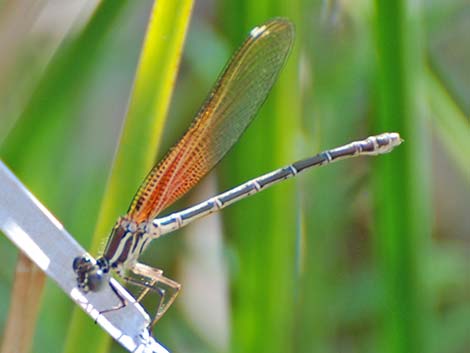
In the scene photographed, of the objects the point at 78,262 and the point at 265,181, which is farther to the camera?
the point at 265,181

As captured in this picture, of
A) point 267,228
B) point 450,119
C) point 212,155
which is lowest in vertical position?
point 450,119

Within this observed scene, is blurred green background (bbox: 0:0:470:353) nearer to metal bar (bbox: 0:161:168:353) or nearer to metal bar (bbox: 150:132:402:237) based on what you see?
metal bar (bbox: 150:132:402:237)

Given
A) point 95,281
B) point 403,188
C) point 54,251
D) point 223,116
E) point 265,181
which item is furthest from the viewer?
point 223,116

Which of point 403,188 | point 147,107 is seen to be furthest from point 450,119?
point 147,107

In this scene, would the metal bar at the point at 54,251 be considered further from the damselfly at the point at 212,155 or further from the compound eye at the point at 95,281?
the damselfly at the point at 212,155

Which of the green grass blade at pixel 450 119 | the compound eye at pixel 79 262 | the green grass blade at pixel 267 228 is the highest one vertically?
the compound eye at pixel 79 262

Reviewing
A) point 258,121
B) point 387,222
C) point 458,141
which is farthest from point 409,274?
point 458,141

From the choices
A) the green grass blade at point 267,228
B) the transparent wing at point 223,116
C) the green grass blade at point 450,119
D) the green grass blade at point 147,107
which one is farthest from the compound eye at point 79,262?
the green grass blade at point 450,119

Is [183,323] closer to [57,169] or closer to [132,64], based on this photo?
[57,169]

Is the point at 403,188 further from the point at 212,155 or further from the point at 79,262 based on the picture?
the point at 79,262
